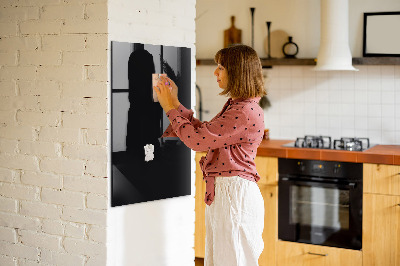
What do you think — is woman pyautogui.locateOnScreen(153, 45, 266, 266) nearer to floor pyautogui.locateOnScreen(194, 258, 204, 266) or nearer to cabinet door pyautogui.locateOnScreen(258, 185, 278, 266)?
cabinet door pyautogui.locateOnScreen(258, 185, 278, 266)

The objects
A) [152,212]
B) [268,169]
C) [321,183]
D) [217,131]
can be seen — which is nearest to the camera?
[217,131]

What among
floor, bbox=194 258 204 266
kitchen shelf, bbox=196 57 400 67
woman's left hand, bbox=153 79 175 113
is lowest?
floor, bbox=194 258 204 266

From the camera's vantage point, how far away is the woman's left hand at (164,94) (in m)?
2.80

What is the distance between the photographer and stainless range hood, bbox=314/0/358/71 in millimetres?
4273

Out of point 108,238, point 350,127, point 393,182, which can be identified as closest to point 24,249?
point 108,238

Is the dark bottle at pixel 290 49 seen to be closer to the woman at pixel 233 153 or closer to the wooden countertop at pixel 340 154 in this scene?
the wooden countertop at pixel 340 154

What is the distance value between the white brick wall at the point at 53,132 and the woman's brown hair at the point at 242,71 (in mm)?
593

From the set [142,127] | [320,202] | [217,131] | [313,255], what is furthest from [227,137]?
[313,255]

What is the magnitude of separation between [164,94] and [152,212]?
63cm

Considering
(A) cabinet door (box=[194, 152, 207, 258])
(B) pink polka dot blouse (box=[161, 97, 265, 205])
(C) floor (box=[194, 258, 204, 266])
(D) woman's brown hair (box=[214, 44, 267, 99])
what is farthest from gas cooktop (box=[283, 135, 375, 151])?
(D) woman's brown hair (box=[214, 44, 267, 99])

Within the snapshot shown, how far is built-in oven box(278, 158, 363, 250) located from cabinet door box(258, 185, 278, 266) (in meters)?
0.04

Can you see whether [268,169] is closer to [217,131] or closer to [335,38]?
[335,38]

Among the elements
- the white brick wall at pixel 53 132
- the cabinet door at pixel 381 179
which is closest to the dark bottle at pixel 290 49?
the cabinet door at pixel 381 179

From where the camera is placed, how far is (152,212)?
9.97ft
